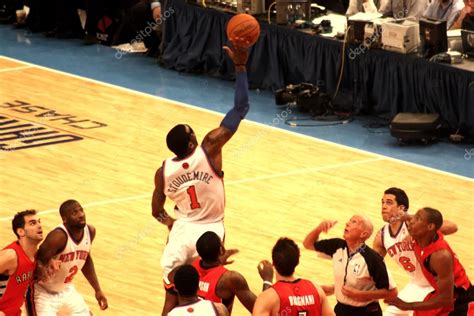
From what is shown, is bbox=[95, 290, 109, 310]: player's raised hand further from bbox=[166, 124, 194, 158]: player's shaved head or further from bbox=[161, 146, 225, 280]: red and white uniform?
bbox=[166, 124, 194, 158]: player's shaved head

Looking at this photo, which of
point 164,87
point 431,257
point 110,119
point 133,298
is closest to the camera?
point 431,257

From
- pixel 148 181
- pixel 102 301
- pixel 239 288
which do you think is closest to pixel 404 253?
pixel 239 288

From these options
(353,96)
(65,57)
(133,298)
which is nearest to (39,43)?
(65,57)

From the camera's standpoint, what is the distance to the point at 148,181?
14.6 metres

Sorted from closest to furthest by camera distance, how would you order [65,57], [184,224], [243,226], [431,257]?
[431,257]
[184,224]
[243,226]
[65,57]

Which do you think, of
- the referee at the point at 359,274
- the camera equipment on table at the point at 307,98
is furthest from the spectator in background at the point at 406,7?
the referee at the point at 359,274

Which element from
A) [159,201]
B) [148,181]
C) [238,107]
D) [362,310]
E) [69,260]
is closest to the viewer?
[362,310]

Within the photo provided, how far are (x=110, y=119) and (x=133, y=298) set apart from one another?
20.1 feet

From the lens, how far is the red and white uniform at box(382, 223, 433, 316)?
373 inches

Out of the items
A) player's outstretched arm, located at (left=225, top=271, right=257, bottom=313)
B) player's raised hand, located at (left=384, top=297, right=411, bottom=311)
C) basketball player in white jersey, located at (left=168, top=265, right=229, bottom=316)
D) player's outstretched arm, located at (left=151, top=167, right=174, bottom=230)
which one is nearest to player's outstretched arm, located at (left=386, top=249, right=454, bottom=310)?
player's raised hand, located at (left=384, top=297, right=411, bottom=311)

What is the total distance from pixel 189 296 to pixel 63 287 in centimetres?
221

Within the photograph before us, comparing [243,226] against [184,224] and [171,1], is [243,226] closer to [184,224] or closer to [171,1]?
[184,224]

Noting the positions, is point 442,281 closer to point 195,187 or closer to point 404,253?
point 404,253

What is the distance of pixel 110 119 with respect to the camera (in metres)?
17.1
